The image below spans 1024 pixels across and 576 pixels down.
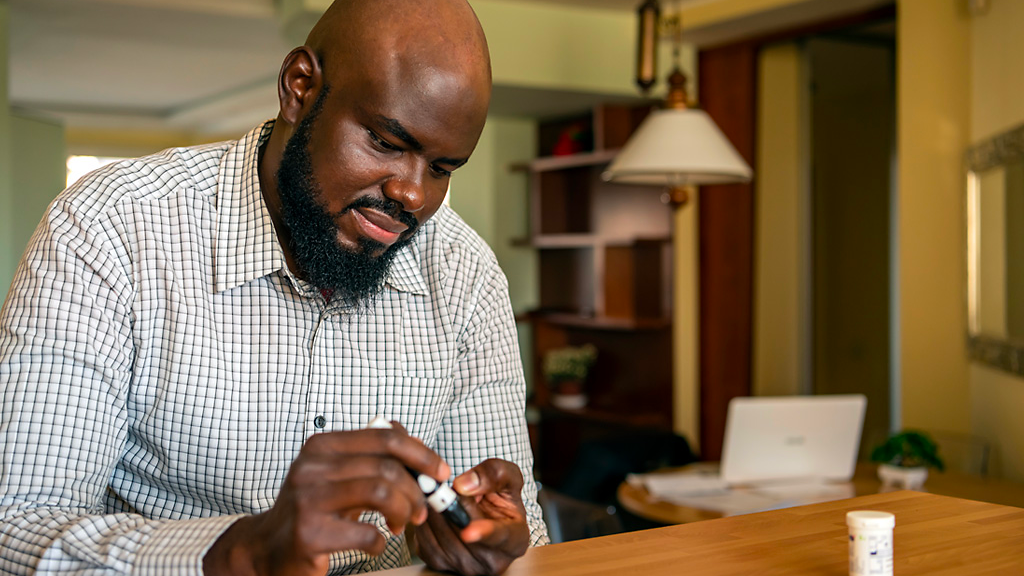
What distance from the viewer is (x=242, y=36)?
17.5 ft

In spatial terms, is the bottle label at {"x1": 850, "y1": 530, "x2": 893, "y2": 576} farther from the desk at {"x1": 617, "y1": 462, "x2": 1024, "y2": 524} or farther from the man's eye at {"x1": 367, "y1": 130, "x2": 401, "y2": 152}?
the desk at {"x1": 617, "y1": 462, "x2": 1024, "y2": 524}

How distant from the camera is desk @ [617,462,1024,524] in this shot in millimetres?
2656

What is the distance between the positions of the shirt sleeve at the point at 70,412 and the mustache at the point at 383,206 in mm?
280

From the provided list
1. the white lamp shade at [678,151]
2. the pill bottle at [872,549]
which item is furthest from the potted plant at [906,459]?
the pill bottle at [872,549]

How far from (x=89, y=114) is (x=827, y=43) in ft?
21.4

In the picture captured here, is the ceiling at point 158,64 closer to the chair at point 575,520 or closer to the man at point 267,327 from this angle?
the chair at point 575,520

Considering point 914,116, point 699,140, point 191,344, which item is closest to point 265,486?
point 191,344

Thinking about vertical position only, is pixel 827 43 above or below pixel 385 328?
above

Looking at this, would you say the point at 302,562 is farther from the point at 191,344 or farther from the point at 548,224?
the point at 548,224

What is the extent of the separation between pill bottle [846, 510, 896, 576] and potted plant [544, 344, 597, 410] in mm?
4480

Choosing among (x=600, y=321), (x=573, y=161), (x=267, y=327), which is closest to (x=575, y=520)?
(x=267, y=327)

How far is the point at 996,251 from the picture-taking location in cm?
316

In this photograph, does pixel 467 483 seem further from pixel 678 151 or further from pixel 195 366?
pixel 678 151

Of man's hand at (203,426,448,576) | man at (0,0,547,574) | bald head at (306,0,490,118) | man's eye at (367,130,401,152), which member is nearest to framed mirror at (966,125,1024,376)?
man at (0,0,547,574)
